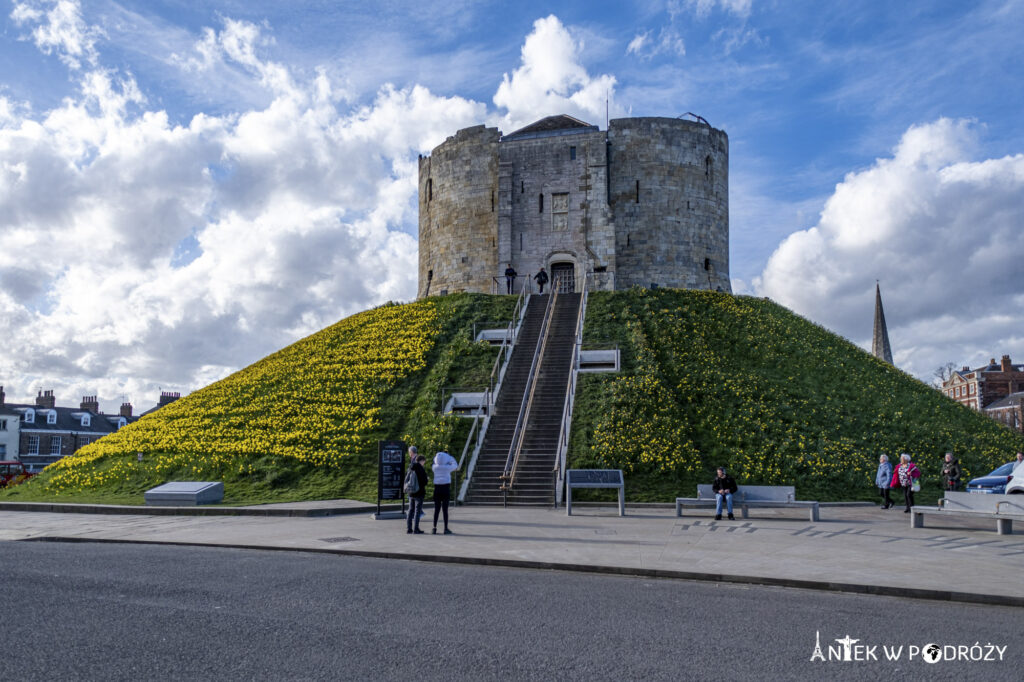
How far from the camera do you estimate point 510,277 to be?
4212cm

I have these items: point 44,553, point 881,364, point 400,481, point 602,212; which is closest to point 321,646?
point 44,553

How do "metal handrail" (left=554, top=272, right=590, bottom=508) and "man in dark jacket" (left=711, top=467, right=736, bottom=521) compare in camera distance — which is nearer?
"man in dark jacket" (left=711, top=467, right=736, bottom=521)

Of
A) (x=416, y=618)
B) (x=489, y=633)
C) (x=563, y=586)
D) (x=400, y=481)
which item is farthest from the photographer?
(x=400, y=481)

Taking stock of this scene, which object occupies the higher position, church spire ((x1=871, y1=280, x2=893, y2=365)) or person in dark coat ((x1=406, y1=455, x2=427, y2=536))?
church spire ((x1=871, y1=280, x2=893, y2=365))

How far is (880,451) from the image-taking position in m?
24.4

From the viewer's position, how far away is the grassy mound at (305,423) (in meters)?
23.0

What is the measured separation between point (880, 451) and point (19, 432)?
73859 mm

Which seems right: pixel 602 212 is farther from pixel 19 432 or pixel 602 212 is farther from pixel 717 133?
pixel 19 432

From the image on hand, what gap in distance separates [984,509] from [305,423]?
1936 centimetres

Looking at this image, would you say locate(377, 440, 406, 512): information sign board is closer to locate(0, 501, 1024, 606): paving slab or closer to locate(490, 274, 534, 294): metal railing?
locate(0, 501, 1024, 606): paving slab

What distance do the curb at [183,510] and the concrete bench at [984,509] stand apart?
11393mm

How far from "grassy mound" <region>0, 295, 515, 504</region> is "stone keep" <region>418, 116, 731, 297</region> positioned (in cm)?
764

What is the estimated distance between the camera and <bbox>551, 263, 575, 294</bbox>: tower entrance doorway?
1688 inches

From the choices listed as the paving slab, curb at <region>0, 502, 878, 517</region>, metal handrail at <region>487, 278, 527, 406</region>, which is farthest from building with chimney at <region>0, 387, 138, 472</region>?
the paving slab
